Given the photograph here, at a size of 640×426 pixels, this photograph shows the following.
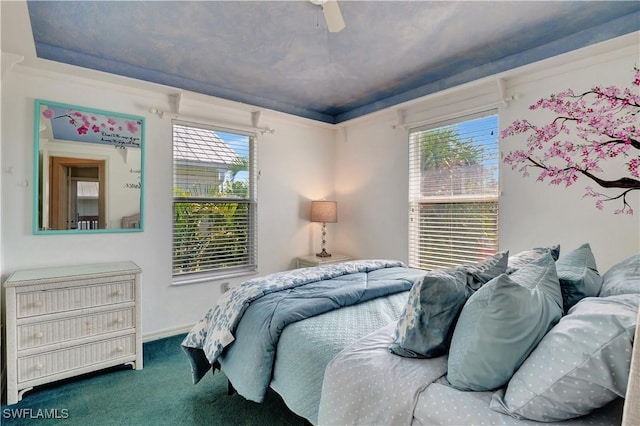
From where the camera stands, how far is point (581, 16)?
2186 millimetres

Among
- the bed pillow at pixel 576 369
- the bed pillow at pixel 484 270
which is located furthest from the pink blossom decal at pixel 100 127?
the bed pillow at pixel 576 369

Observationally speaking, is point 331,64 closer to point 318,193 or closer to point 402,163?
point 402,163

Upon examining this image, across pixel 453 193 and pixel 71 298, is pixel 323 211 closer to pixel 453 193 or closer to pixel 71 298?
pixel 453 193

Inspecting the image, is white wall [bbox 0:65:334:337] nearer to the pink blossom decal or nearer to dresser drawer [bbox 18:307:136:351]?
the pink blossom decal

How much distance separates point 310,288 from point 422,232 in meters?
1.76

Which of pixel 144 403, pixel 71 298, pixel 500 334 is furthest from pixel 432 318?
pixel 71 298

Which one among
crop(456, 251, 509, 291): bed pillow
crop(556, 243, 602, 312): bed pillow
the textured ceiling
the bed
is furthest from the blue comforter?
the textured ceiling

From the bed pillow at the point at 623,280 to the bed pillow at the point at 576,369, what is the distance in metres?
0.37

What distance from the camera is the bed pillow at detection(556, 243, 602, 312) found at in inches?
50.4

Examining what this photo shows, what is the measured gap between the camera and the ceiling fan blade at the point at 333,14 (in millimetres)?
1769

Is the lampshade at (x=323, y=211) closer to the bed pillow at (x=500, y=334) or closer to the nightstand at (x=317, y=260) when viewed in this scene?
the nightstand at (x=317, y=260)

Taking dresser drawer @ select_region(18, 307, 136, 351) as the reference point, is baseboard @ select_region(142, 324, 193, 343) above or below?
below

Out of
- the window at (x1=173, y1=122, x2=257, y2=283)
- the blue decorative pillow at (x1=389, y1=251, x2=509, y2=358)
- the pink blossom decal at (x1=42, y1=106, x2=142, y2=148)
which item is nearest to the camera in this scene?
the blue decorative pillow at (x1=389, y1=251, x2=509, y2=358)

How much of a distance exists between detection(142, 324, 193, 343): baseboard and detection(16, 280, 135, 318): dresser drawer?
685 mm
